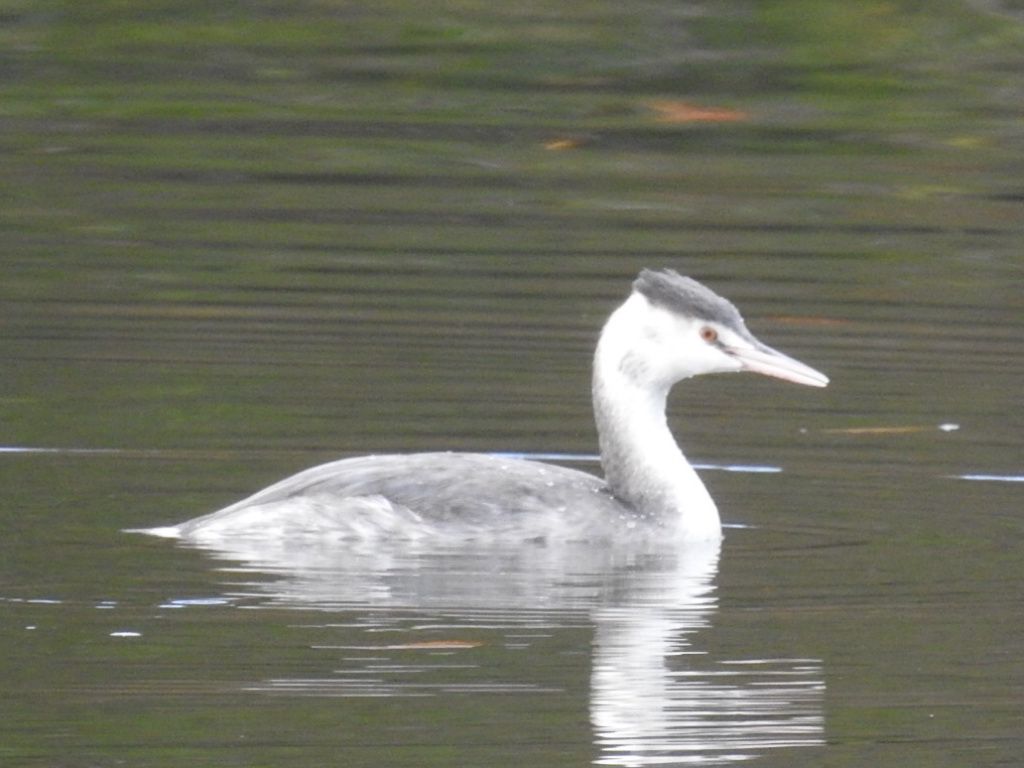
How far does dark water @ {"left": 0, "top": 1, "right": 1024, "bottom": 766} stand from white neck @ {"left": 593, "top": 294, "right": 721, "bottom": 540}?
280mm

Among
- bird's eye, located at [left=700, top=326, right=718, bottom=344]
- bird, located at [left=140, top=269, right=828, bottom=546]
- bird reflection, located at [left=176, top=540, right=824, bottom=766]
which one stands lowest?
bird reflection, located at [left=176, top=540, right=824, bottom=766]

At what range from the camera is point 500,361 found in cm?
1276

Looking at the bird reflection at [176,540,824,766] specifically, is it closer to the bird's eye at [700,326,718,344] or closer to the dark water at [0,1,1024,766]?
the dark water at [0,1,1024,766]

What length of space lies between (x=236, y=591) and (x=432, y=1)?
593 inches

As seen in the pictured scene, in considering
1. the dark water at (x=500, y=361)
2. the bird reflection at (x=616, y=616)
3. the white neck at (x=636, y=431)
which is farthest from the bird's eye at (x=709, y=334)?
the bird reflection at (x=616, y=616)

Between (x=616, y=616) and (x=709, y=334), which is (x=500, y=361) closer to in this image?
(x=709, y=334)

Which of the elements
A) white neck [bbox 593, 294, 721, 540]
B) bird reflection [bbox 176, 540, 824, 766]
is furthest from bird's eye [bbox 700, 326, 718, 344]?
bird reflection [bbox 176, 540, 824, 766]

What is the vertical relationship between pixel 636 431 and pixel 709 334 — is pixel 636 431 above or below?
below

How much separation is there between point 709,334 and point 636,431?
432 mm

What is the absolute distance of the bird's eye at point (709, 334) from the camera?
33.7ft

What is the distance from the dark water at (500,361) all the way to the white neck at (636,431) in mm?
280

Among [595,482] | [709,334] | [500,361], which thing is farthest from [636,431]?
[500,361]

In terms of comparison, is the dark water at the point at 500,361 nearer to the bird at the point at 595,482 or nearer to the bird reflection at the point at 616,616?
the bird reflection at the point at 616,616

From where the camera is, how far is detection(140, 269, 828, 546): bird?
9.78 meters
